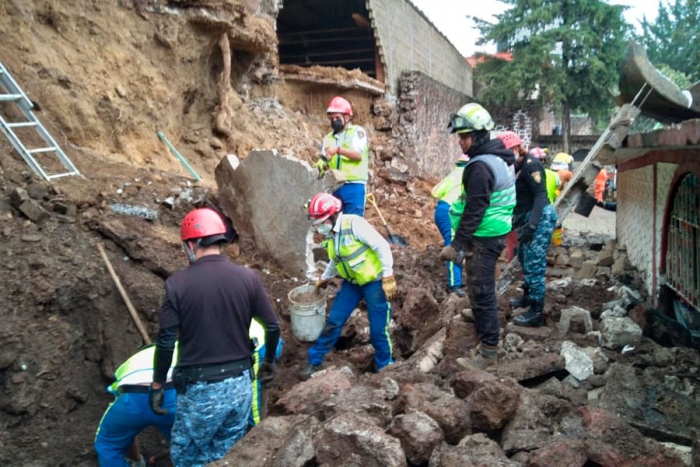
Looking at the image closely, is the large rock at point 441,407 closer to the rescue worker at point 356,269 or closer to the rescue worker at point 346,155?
the rescue worker at point 356,269

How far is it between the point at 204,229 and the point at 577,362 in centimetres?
292

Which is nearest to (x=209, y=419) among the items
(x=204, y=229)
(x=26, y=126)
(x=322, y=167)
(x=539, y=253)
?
(x=204, y=229)

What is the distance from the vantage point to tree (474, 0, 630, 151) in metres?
21.7

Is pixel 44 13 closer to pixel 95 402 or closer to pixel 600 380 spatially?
pixel 95 402

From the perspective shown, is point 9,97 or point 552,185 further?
point 552,185

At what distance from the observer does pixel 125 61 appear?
728cm

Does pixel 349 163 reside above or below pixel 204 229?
above

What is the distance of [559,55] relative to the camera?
22281 millimetres

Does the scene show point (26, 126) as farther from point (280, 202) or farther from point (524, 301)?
point (524, 301)

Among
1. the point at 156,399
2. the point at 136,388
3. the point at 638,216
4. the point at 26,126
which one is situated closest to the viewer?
the point at 156,399

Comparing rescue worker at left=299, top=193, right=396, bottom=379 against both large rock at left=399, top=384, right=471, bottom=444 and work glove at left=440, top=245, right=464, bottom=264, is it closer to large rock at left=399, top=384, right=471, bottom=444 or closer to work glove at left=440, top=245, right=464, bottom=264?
work glove at left=440, top=245, right=464, bottom=264

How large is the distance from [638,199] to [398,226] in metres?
4.04

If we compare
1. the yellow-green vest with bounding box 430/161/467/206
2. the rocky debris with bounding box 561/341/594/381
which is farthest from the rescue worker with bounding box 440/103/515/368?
the yellow-green vest with bounding box 430/161/467/206

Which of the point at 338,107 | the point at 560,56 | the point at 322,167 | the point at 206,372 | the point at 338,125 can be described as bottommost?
the point at 206,372
